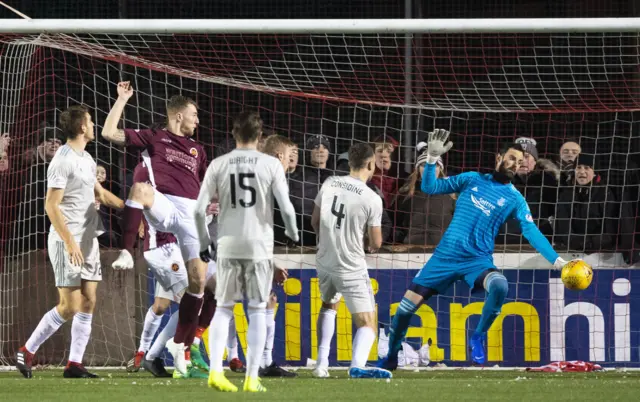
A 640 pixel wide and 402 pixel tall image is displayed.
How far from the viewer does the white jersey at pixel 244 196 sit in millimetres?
7520

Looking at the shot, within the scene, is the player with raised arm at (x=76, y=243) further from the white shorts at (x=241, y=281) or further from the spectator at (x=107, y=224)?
the spectator at (x=107, y=224)

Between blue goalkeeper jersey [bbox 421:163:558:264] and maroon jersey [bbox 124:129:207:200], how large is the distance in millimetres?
1868

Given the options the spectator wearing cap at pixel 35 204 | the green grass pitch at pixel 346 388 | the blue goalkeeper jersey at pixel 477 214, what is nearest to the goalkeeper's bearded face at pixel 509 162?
the blue goalkeeper jersey at pixel 477 214

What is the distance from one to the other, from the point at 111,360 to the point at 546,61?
19.0ft

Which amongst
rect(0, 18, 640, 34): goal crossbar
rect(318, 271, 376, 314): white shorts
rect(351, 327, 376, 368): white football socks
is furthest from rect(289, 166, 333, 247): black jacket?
rect(351, 327, 376, 368): white football socks

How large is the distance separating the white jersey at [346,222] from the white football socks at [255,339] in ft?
5.32

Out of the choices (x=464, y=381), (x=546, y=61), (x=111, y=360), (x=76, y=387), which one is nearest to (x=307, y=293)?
(x=111, y=360)

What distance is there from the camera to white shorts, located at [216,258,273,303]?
296 inches

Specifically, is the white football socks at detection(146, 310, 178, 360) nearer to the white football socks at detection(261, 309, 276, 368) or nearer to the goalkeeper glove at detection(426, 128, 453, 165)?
the white football socks at detection(261, 309, 276, 368)

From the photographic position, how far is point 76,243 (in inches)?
356

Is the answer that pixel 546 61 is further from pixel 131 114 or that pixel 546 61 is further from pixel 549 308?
pixel 131 114

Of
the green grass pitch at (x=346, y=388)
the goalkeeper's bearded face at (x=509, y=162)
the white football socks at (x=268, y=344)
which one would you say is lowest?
the green grass pitch at (x=346, y=388)

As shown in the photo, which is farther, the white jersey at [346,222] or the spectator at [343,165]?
the spectator at [343,165]

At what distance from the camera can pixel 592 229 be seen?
1141cm
